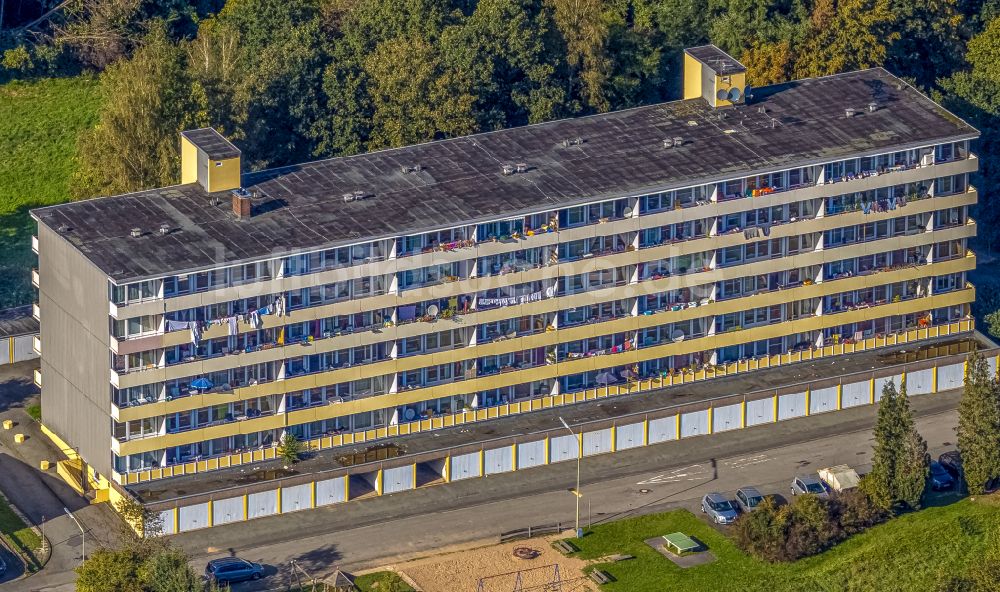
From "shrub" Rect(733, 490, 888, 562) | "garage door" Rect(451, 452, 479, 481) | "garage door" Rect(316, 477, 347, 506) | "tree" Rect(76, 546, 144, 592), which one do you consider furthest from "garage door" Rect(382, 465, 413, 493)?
"shrub" Rect(733, 490, 888, 562)

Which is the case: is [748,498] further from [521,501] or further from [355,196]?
[355,196]

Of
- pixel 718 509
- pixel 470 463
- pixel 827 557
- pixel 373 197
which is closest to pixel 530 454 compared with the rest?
pixel 470 463

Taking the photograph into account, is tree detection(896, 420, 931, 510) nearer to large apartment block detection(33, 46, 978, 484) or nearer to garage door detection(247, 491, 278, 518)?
large apartment block detection(33, 46, 978, 484)

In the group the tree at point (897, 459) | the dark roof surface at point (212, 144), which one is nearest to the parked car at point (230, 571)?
the dark roof surface at point (212, 144)

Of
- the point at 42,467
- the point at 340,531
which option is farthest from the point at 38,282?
the point at 340,531

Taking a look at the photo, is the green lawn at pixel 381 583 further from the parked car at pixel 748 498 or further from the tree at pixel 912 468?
the tree at pixel 912 468

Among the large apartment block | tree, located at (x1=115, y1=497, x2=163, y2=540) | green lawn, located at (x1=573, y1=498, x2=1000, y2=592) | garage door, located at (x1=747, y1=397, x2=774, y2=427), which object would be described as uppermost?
the large apartment block
